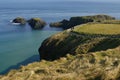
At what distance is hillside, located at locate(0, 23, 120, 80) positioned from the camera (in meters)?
22.2

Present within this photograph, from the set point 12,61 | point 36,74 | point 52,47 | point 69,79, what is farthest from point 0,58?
point 69,79

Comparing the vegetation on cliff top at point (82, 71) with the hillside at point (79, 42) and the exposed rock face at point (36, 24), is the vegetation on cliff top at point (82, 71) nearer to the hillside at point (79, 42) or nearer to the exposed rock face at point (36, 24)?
the hillside at point (79, 42)

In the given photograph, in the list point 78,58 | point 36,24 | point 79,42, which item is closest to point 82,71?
point 78,58

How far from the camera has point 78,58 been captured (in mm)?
31109

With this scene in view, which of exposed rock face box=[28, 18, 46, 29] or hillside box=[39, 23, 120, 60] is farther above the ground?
hillside box=[39, 23, 120, 60]

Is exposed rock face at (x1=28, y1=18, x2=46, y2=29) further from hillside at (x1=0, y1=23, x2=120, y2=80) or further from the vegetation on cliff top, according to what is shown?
the vegetation on cliff top

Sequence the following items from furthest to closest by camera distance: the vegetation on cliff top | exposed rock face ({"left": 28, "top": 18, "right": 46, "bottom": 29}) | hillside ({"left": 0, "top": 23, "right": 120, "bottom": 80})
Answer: exposed rock face ({"left": 28, "top": 18, "right": 46, "bottom": 29}), hillside ({"left": 0, "top": 23, "right": 120, "bottom": 80}), the vegetation on cliff top

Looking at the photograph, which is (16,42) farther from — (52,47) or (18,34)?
(52,47)

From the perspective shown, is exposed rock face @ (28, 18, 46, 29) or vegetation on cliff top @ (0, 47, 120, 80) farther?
exposed rock face @ (28, 18, 46, 29)

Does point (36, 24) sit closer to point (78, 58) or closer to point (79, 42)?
point (79, 42)

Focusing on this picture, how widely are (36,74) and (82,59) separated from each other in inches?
251

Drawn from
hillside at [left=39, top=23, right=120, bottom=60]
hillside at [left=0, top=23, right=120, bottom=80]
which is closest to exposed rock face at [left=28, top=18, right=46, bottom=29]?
hillside at [left=39, top=23, right=120, bottom=60]

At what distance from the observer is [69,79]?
70.3 feet

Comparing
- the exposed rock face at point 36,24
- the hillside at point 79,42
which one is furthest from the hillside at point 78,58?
the exposed rock face at point 36,24
